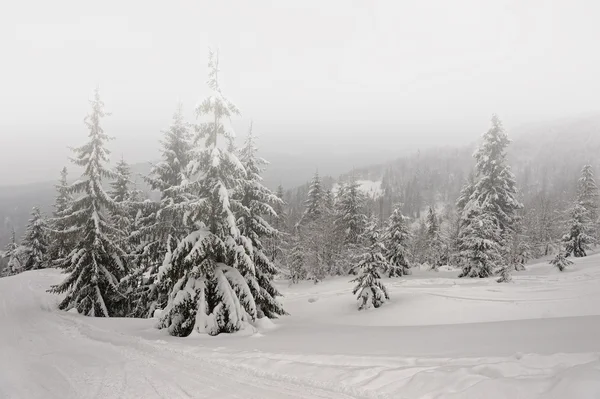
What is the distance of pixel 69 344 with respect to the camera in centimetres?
1213

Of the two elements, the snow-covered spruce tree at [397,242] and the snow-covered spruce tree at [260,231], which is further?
the snow-covered spruce tree at [397,242]

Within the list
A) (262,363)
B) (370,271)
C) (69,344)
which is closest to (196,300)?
(69,344)

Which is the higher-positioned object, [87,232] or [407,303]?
[87,232]

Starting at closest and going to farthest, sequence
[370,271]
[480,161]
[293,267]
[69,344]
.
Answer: [69,344] < [370,271] < [480,161] < [293,267]

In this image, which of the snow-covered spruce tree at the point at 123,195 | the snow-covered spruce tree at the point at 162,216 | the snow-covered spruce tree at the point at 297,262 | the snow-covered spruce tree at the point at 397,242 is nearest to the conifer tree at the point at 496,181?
the snow-covered spruce tree at the point at 397,242

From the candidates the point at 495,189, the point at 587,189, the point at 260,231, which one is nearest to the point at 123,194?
the point at 260,231

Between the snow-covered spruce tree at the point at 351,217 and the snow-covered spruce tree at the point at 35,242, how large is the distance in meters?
41.3

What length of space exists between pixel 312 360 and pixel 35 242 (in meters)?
52.5

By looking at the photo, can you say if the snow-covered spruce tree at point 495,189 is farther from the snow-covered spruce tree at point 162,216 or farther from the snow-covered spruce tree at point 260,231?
the snow-covered spruce tree at point 162,216

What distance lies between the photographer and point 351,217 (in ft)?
158

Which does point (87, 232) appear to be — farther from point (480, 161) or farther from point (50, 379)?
point (480, 161)

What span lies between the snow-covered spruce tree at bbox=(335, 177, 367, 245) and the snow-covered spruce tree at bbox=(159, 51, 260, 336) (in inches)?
1372

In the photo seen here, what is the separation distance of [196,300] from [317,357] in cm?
633

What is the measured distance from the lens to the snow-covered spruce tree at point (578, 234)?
38.8 m
